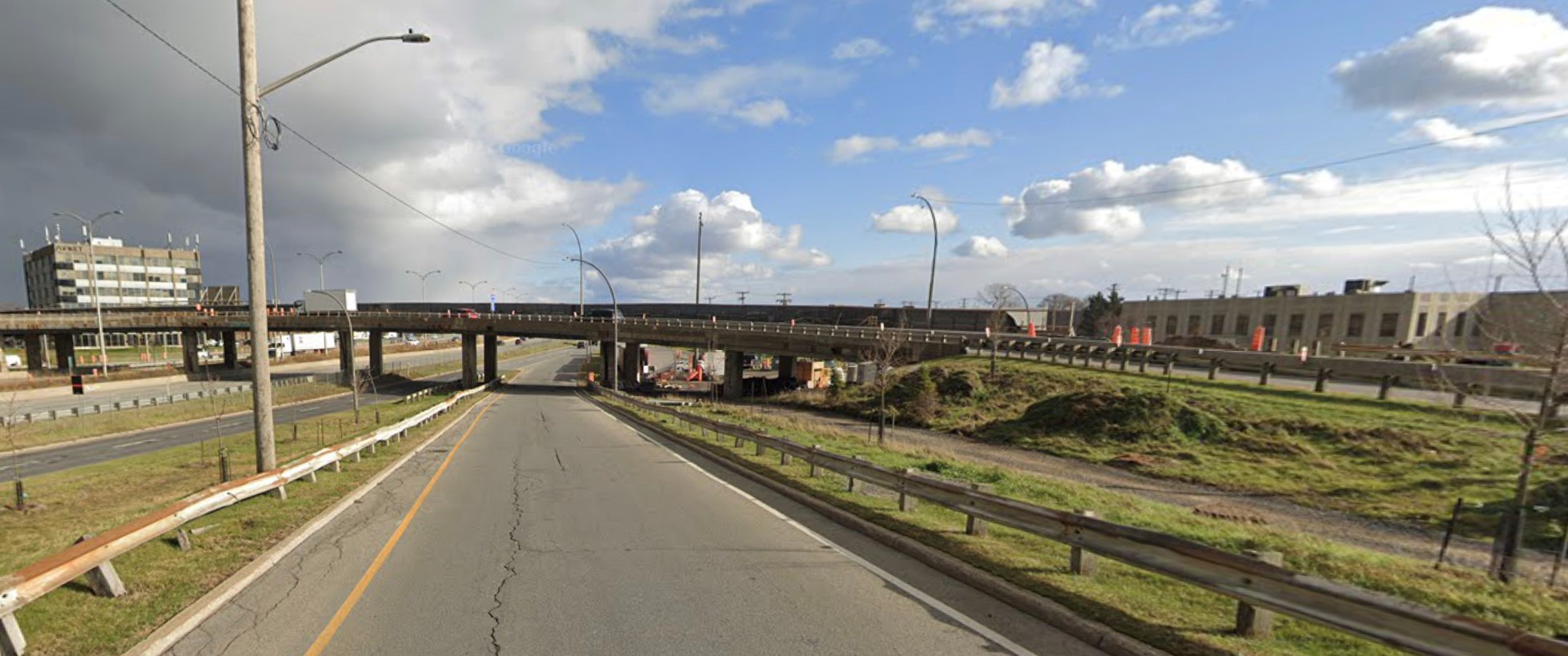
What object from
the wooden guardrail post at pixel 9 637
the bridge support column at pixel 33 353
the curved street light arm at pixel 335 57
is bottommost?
the bridge support column at pixel 33 353

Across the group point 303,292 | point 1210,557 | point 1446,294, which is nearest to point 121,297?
point 303,292

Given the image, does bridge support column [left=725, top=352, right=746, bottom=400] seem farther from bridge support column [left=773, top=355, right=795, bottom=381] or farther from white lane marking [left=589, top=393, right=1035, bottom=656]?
white lane marking [left=589, top=393, right=1035, bottom=656]

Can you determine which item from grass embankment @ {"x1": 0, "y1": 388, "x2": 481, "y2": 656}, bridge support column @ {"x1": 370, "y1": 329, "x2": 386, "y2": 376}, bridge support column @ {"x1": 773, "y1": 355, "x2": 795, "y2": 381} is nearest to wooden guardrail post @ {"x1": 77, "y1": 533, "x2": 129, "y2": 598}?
grass embankment @ {"x1": 0, "y1": 388, "x2": 481, "y2": 656}

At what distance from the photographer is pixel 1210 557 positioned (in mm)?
4719

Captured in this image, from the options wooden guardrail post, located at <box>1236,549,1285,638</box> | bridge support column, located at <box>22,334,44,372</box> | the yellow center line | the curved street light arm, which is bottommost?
bridge support column, located at <box>22,334,44,372</box>

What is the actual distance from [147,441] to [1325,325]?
86.1 metres

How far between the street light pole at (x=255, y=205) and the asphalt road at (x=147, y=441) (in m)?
16.5

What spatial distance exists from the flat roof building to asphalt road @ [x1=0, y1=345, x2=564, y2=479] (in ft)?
329

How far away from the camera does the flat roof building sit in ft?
357

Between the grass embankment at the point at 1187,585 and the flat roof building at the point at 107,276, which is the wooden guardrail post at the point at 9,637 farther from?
the flat roof building at the point at 107,276

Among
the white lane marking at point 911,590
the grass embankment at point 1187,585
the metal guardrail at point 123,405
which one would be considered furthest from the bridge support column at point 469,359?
the white lane marking at point 911,590

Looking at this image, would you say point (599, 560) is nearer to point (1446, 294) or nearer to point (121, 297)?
point (1446, 294)

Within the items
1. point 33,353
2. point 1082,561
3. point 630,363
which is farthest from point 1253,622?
point 33,353

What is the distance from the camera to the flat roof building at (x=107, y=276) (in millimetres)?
108938
